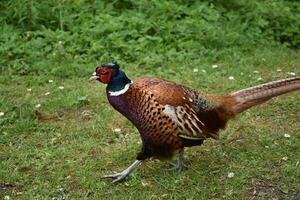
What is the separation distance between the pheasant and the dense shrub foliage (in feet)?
8.32

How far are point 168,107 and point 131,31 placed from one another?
11.1 feet

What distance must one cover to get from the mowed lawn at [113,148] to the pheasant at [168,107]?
0.26m

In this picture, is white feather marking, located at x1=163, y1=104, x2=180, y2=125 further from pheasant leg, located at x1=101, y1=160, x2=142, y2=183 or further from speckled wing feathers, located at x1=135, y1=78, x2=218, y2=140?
pheasant leg, located at x1=101, y1=160, x2=142, y2=183

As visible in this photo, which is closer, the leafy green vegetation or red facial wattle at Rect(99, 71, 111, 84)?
red facial wattle at Rect(99, 71, 111, 84)

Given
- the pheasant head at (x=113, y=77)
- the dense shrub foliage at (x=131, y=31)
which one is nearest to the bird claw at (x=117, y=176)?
the pheasant head at (x=113, y=77)

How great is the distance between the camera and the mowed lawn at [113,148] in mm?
4102

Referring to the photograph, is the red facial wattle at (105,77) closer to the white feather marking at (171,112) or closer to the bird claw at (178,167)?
the white feather marking at (171,112)

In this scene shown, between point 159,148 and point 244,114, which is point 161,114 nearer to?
point 159,148

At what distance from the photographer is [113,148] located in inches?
188

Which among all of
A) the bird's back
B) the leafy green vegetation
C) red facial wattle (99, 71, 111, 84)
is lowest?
the leafy green vegetation

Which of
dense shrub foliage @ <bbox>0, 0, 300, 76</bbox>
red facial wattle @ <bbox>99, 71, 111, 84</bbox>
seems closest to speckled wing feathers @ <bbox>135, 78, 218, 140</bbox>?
red facial wattle @ <bbox>99, 71, 111, 84</bbox>

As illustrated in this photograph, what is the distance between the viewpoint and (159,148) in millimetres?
4074

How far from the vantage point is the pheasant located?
3.97m

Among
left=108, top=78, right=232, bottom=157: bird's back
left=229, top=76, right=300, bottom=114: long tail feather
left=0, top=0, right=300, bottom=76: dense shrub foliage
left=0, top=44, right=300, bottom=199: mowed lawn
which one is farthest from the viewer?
left=0, top=0, right=300, bottom=76: dense shrub foliage
